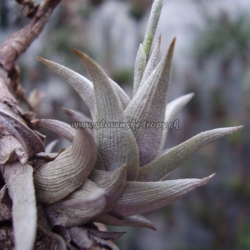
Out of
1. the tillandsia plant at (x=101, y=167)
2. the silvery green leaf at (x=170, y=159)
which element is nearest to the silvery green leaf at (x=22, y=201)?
the tillandsia plant at (x=101, y=167)

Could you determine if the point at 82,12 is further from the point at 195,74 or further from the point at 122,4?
the point at 195,74

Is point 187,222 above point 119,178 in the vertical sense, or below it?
below

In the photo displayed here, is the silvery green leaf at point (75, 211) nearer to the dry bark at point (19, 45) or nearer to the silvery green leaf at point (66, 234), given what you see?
the silvery green leaf at point (66, 234)

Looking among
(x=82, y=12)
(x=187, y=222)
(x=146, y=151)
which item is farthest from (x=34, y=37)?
(x=187, y=222)

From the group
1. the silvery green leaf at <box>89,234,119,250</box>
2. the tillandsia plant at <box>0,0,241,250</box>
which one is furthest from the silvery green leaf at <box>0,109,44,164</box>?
the silvery green leaf at <box>89,234,119,250</box>

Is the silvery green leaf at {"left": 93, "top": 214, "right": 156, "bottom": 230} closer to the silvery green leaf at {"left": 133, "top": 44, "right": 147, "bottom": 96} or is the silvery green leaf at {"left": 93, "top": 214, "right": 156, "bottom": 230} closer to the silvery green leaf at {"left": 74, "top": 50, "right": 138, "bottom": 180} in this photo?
the silvery green leaf at {"left": 74, "top": 50, "right": 138, "bottom": 180}

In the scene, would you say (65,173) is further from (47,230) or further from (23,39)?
(23,39)
